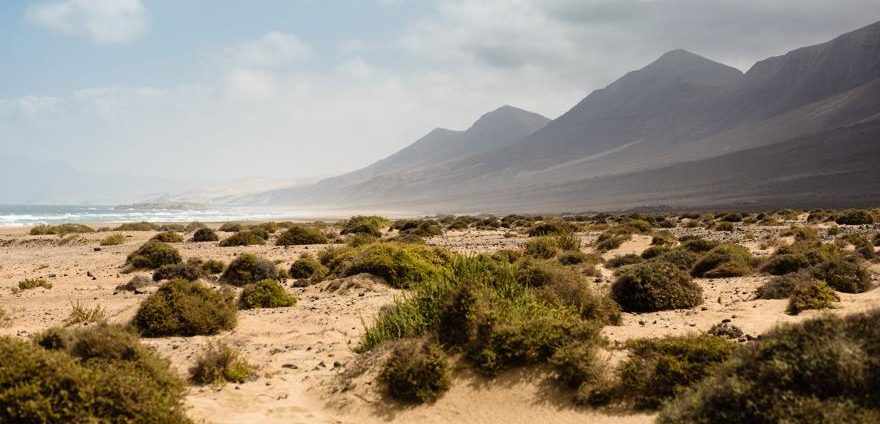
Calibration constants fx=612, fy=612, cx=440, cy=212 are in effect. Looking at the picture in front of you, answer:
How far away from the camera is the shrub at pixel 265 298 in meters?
14.0

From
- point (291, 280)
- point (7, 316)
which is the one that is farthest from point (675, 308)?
point (7, 316)

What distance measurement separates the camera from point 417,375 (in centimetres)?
730

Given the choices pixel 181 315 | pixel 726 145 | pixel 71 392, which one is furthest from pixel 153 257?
pixel 726 145

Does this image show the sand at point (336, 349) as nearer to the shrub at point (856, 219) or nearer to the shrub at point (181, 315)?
the shrub at point (181, 315)

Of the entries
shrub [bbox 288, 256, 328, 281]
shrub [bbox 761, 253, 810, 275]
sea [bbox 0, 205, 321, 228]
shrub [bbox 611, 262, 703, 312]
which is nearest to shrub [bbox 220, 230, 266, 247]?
shrub [bbox 288, 256, 328, 281]

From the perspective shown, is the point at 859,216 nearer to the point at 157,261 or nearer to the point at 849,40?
the point at 157,261

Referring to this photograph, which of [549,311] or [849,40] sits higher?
[849,40]

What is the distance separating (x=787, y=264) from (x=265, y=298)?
513 inches

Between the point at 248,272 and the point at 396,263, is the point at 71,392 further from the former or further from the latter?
the point at 248,272

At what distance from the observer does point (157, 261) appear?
2203cm

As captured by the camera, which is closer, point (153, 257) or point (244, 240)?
point (153, 257)

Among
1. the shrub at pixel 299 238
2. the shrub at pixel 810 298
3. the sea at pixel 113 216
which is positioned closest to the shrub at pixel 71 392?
the shrub at pixel 810 298

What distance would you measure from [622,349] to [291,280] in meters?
12.8

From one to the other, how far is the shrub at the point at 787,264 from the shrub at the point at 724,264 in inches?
23.0
